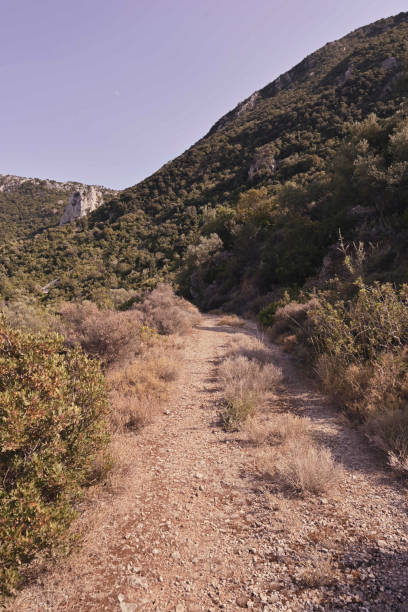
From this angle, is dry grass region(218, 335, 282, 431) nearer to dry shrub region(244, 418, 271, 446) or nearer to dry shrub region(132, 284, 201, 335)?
dry shrub region(244, 418, 271, 446)

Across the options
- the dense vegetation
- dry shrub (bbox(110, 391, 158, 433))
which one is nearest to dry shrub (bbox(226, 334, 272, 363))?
dry shrub (bbox(110, 391, 158, 433))

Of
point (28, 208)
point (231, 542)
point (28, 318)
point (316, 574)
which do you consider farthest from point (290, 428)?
point (28, 208)

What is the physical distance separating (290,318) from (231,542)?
818 cm

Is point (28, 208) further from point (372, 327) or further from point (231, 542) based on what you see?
point (231, 542)

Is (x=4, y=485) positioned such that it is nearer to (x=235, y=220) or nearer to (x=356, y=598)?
(x=356, y=598)

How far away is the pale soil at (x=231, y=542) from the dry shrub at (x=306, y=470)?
124 millimetres

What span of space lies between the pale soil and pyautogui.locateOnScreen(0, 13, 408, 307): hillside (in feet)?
28.0

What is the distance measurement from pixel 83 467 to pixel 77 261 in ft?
152

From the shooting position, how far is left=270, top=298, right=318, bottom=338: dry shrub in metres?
9.66

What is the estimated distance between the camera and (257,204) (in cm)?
2622

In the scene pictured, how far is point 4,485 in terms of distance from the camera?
8.15 ft

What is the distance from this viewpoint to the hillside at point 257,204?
17.3 metres

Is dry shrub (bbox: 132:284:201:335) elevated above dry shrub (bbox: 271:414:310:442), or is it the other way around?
dry shrub (bbox: 132:284:201:335)

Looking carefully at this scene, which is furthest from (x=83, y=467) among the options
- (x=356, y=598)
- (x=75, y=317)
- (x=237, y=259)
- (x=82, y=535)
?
(x=237, y=259)
